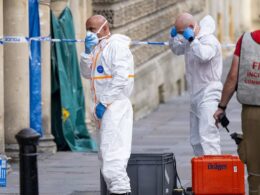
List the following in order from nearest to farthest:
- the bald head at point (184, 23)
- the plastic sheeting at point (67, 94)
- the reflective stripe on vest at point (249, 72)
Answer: the reflective stripe on vest at point (249, 72) < the bald head at point (184, 23) < the plastic sheeting at point (67, 94)

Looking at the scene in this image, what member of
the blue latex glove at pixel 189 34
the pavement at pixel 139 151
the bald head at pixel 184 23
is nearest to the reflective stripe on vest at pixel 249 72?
the blue latex glove at pixel 189 34

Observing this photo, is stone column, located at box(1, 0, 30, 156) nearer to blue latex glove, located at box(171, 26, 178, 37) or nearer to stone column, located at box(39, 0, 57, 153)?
stone column, located at box(39, 0, 57, 153)

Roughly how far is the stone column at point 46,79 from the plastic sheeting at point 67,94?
0.41 meters

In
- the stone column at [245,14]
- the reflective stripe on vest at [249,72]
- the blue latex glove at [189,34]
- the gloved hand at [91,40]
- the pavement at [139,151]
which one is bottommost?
the pavement at [139,151]

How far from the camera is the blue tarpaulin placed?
15.2 m

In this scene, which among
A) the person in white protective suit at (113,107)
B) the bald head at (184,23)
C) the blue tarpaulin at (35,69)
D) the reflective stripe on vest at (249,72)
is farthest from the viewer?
the blue tarpaulin at (35,69)

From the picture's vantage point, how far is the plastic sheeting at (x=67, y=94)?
52.9 feet

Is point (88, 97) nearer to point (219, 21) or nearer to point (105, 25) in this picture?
point (105, 25)

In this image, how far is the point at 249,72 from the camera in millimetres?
10023

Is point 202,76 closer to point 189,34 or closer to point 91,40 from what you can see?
point 189,34

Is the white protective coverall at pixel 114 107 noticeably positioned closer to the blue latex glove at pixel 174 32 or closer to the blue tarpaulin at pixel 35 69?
the blue latex glove at pixel 174 32

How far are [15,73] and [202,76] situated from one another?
9.49ft

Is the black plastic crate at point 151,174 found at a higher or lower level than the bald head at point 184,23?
lower

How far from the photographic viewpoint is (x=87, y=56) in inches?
452
